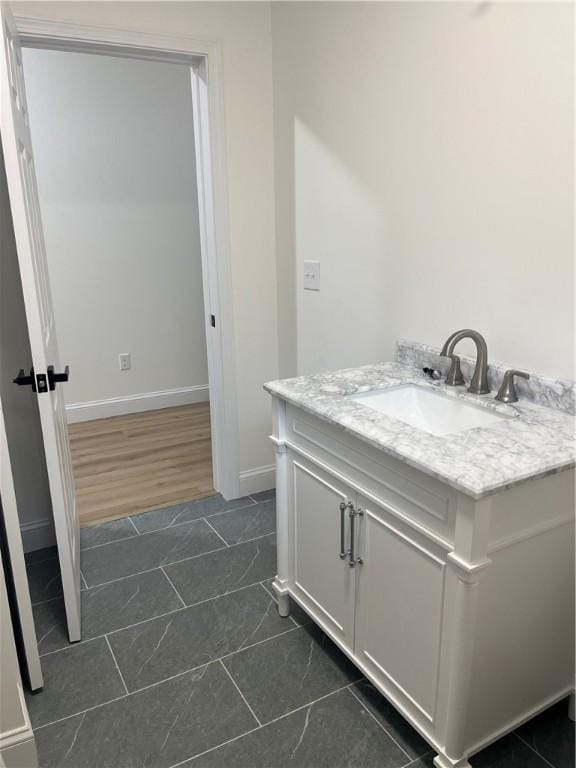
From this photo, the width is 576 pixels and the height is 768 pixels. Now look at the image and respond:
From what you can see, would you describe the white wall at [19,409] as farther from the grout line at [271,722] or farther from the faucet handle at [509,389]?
the faucet handle at [509,389]

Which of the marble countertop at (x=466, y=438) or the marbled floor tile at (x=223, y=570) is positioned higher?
the marble countertop at (x=466, y=438)

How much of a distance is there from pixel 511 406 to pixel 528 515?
→ 0.40 metres

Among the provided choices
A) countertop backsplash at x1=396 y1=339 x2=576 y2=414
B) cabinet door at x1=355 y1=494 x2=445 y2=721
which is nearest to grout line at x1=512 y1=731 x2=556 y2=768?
cabinet door at x1=355 y1=494 x2=445 y2=721

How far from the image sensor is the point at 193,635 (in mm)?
2033

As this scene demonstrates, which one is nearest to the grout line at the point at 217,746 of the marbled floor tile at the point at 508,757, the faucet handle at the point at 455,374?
the marbled floor tile at the point at 508,757

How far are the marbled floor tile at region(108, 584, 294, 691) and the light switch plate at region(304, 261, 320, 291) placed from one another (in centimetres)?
128

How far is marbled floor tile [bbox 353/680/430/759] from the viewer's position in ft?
5.23

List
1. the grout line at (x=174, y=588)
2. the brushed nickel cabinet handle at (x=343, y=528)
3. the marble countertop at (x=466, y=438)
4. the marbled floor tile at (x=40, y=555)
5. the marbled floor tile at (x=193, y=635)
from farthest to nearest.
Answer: the marbled floor tile at (x=40, y=555) < the grout line at (x=174, y=588) < the marbled floor tile at (x=193, y=635) < the brushed nickel cabinet handle at (x=343, y=528) < the marble countertop at (x=466, y=438)

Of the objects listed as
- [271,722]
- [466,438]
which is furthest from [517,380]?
[271,722]

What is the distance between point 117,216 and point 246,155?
5.28 feet

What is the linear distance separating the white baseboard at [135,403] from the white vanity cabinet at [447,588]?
2.74 metres

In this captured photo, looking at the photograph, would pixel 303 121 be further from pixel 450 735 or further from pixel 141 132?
pixel 450 735

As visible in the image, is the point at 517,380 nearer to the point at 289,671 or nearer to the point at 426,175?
the point at 426,175

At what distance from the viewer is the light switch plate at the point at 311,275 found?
8.40 ft
